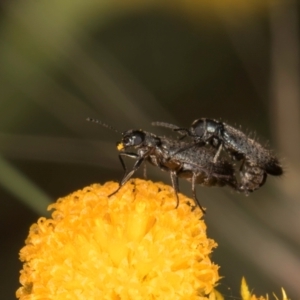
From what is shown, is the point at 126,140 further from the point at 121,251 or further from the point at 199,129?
the point at 121,251

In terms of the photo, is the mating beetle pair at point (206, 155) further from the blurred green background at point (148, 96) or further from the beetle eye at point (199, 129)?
the blurred green background at point (148, 96)

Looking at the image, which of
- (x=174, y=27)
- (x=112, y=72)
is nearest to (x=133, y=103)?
(x=112, y=72)

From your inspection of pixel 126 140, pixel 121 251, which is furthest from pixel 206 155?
pixel 121 251

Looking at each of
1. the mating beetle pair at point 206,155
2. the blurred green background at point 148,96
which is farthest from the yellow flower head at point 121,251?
the blurred green background at point 148,96

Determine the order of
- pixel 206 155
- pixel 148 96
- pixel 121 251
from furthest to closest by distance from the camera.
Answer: pixel 148 96 → pixel 206 155 → pixel 121 251

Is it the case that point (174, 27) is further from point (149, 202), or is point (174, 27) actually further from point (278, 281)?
point (149, 202)

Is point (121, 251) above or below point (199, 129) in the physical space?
below

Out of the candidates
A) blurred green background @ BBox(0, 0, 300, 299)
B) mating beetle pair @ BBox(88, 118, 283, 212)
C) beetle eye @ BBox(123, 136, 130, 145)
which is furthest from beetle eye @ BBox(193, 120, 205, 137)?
blurred green background @ BBox(0, 0, 300, 299)

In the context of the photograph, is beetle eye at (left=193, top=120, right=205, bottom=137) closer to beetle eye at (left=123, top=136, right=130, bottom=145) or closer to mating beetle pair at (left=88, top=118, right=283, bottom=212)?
mating beetle pair at (left=88, top=118, right=283, bottom=212)

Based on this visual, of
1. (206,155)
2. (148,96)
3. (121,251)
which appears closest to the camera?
(121,251)
